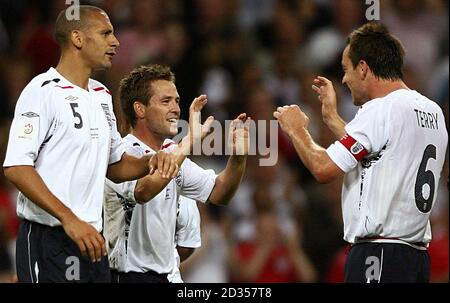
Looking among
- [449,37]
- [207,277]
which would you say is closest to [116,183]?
[207,277]

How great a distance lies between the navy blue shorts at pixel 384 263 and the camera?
5719mm

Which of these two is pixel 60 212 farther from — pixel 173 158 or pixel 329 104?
pixel 329 104

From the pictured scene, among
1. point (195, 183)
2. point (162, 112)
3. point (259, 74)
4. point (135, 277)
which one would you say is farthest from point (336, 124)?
point (259, 74)

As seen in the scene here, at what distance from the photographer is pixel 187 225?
22.5 ft

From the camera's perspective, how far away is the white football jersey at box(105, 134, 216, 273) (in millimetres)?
6230

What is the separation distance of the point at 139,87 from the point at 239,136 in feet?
2.61

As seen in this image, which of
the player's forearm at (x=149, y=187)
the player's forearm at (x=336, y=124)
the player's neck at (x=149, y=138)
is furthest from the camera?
the player's neck at (x=149, y=138)

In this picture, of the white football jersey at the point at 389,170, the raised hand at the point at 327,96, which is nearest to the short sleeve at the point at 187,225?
the raised hand at the point at 327,96

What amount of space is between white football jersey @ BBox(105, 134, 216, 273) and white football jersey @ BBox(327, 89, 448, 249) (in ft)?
3.74

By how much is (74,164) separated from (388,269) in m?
1.85

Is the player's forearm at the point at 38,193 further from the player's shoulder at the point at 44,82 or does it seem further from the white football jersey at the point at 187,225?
the white football jersey at the point at 187,225

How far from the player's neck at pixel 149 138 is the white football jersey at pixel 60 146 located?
842 mm

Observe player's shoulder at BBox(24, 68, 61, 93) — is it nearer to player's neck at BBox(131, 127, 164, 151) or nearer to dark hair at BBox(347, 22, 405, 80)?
player's neck at BBox(131, 127, 164, 151)

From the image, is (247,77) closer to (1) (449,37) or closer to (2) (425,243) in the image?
(1) (449,37)
